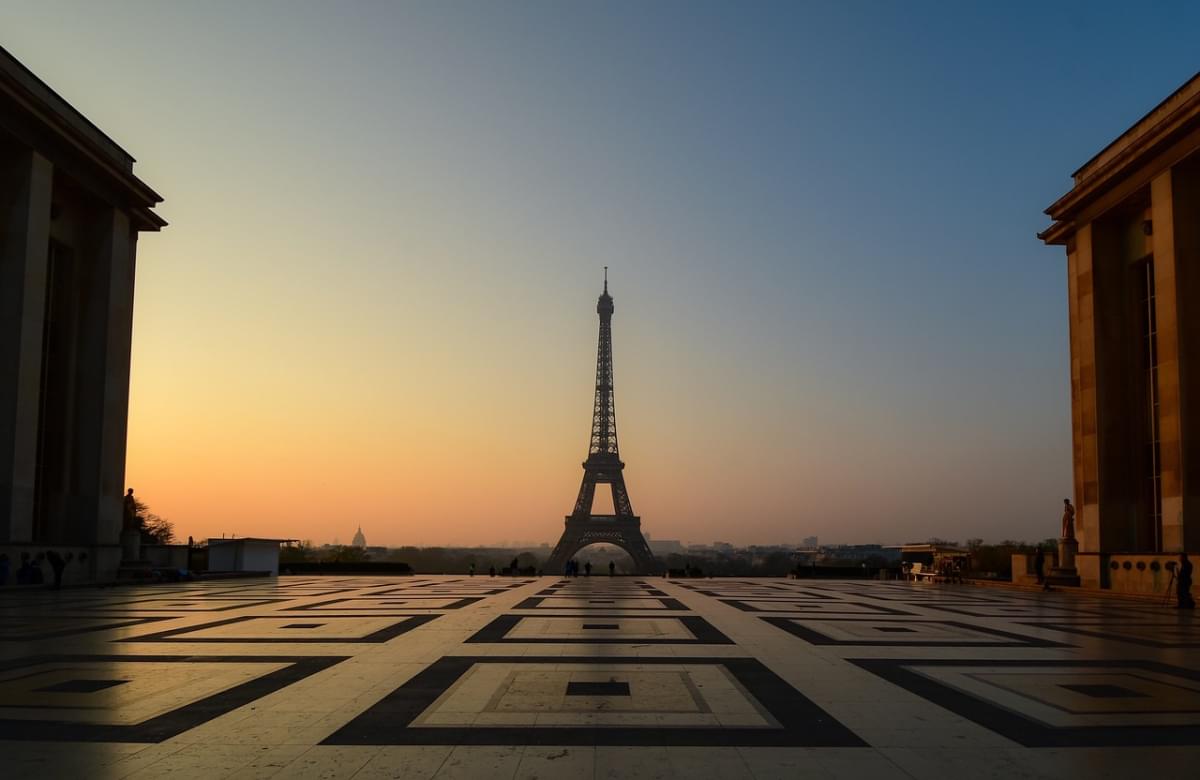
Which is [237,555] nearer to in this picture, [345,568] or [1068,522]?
[345,568]

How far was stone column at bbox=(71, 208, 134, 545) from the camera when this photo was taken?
3691 cm

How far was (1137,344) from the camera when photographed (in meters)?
35.7

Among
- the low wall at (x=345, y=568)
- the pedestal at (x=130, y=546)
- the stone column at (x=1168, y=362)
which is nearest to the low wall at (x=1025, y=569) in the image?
the stone column at (x=1168, y=362)

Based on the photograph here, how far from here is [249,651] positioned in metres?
13.5

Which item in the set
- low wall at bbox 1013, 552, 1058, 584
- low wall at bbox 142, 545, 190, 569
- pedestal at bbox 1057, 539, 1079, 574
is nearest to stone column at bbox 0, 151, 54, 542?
low wall at bbox 142, 545, 190, 569

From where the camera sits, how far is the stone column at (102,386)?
3691 centimetres

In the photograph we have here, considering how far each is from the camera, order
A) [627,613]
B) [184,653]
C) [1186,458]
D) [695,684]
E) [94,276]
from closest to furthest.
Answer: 1. [695,684]
2. [184,653]
3. [627,613]
4. [1186,458]
5. [94,276]

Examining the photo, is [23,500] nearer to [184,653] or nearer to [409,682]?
[184,653]

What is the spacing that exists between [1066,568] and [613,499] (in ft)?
226

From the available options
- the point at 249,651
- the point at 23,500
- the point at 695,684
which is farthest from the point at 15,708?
the point at 23,500

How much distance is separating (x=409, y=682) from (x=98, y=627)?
953 cm

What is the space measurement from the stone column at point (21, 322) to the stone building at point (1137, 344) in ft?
119

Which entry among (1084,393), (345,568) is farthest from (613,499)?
(1084,393)

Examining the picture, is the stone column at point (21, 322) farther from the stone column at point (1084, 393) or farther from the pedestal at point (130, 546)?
the stone column at point (1084, 393)
